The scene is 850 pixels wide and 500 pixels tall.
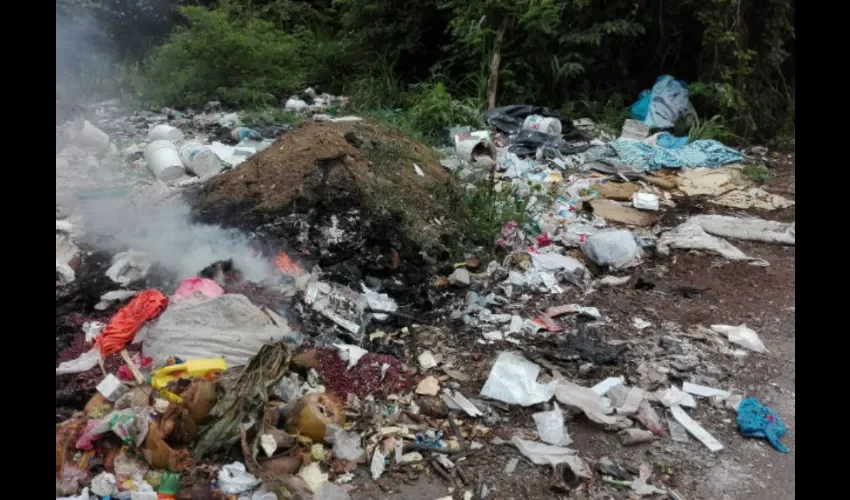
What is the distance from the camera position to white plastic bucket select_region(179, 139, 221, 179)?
5.39m

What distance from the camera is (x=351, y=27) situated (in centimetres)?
934

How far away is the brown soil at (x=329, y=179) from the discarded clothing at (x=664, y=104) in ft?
11.4

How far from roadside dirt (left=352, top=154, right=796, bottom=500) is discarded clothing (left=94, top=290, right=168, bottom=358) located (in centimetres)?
133

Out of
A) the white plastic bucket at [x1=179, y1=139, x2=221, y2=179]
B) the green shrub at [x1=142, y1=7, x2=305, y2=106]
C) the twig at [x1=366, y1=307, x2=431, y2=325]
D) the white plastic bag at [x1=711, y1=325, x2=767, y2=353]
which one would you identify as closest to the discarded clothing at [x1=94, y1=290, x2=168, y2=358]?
the twig at [x1=366, y1=307, x2=431, y2=325]

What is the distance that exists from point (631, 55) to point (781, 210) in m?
3.16

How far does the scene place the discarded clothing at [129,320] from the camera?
306 cm

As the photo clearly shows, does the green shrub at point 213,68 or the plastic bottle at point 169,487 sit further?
the green shrub at point 213,68

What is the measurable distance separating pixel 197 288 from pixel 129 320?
1.18 ft

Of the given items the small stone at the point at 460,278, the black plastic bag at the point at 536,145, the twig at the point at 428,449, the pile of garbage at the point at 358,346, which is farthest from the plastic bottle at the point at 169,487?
the black plastic bag at the point at 536,145

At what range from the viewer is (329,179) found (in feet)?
14.7

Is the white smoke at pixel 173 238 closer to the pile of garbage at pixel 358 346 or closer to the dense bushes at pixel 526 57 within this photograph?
the pile of garbage at pixel 358 346

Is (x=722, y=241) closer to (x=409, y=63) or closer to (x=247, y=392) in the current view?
(x=247, y=392)

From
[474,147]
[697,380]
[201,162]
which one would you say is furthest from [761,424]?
[201,162]
